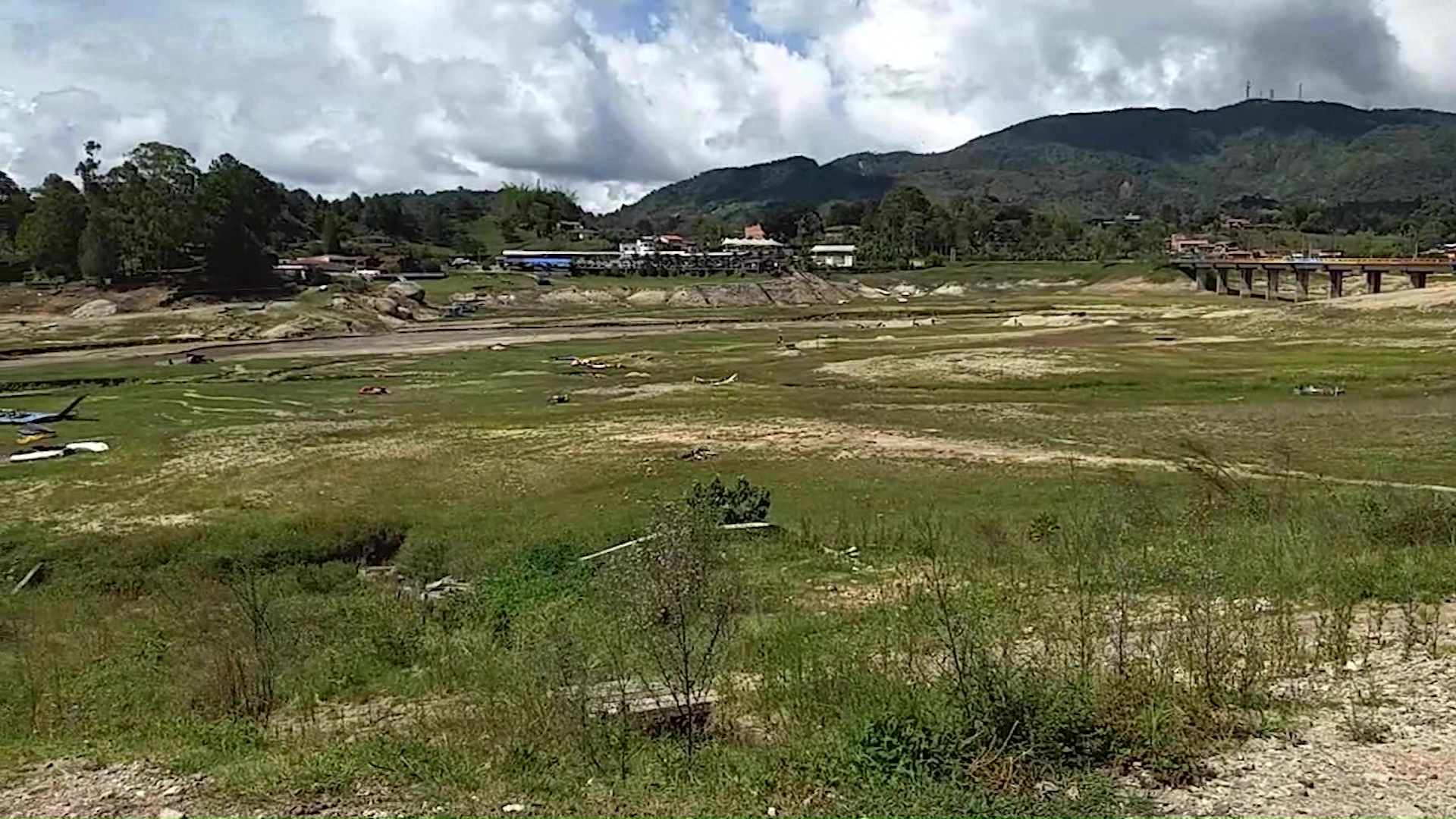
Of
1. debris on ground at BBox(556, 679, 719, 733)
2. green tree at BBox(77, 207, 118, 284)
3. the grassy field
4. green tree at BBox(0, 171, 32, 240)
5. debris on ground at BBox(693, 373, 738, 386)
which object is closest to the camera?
the grassy field

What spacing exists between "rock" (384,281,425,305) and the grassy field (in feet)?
264

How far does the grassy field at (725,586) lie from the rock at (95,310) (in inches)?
2691

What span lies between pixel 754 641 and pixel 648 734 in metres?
4.27

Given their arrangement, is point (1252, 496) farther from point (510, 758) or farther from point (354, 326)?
point (354, 326)

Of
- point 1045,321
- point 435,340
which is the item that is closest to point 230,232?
point 435,340

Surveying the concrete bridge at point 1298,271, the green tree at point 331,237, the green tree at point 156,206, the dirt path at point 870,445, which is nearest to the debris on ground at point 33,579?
the dirt path at point 870,445

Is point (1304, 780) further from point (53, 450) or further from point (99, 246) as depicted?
point (99, 246)

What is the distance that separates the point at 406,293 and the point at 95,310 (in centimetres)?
3463

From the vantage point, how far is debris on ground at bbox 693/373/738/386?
206 ft

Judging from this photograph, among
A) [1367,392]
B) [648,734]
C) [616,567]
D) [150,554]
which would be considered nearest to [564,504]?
[150,554]

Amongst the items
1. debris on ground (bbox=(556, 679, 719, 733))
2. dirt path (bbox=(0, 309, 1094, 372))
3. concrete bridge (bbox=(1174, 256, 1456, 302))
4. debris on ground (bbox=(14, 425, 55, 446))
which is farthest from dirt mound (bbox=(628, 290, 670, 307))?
debris on ground (bbox=(556, 679, 719, 733))

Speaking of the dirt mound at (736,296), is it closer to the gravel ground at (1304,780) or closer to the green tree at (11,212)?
the green tree at (11,212)

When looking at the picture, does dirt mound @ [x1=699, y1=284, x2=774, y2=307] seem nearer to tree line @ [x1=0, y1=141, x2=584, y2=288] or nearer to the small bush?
tree line @ [x1=0, y1=141, x2=584, y2=288]

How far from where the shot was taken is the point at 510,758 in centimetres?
1105
